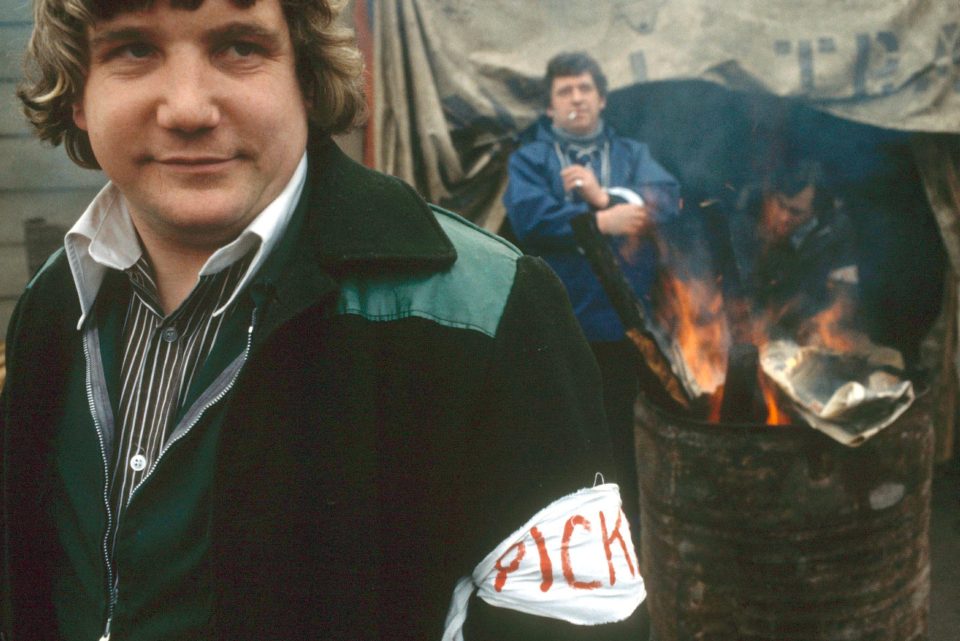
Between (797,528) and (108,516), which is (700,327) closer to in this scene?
(797,528)

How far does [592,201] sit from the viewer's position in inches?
195

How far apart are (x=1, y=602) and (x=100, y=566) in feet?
1.09

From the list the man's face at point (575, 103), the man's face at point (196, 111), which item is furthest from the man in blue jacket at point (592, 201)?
the man's face at point (196, 111)

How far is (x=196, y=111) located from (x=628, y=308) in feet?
8.20

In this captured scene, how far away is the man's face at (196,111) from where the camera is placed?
1.49 m

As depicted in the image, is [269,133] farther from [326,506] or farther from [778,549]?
[778,549]

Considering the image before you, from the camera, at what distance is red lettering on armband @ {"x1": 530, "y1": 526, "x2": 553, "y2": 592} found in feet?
4.74

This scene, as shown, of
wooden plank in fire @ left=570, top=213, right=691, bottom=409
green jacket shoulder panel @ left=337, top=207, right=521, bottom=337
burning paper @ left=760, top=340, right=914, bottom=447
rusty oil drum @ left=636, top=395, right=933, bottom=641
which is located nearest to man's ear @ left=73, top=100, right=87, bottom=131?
green jacket shoulder panel @ left=337, top=207, right=521, bottom=337

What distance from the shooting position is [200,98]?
4.90 ft

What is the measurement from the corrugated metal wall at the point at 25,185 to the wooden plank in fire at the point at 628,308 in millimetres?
2899

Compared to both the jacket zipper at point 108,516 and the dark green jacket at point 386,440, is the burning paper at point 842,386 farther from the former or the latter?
the jacket zipper at point 108,516

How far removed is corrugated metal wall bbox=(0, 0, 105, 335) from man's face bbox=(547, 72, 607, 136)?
8.23ft

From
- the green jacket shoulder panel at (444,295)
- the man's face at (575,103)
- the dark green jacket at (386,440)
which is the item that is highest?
the man's face at (575,103)

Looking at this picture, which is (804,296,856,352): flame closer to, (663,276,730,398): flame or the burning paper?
the burning paper
